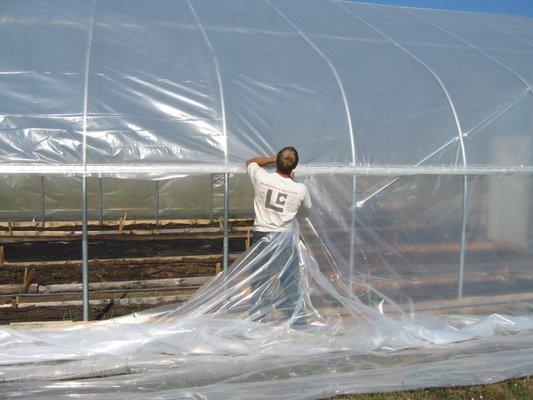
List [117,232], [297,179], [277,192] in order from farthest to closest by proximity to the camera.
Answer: [117,232] < [297,179] < [277,192]

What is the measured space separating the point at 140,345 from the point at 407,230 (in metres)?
2.77

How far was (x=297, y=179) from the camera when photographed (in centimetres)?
547

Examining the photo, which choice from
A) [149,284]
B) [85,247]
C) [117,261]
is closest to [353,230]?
[85,247]

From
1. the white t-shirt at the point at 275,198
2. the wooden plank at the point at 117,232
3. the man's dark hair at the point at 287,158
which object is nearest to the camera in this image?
the man's dark hair at the point at 287,158

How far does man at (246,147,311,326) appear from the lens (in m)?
4.97

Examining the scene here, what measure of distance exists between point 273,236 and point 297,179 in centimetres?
65

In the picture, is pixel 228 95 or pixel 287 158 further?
pixel 228 95

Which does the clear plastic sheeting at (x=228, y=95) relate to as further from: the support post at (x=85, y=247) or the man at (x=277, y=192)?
the man at (x=277, y=192)

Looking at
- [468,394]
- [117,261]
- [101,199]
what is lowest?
[468,394]

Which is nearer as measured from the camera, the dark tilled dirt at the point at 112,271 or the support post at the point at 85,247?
the support post at the point at 85,247

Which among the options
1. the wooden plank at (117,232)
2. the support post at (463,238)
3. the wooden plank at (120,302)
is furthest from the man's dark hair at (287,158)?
the wooden plank at (117,232)

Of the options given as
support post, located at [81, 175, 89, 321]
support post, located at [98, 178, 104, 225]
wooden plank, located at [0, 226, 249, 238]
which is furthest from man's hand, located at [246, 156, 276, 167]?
support post, located at [98, 178, 104, 225]

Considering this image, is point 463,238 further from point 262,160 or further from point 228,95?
point 228,95

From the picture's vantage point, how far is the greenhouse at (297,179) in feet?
15.9
